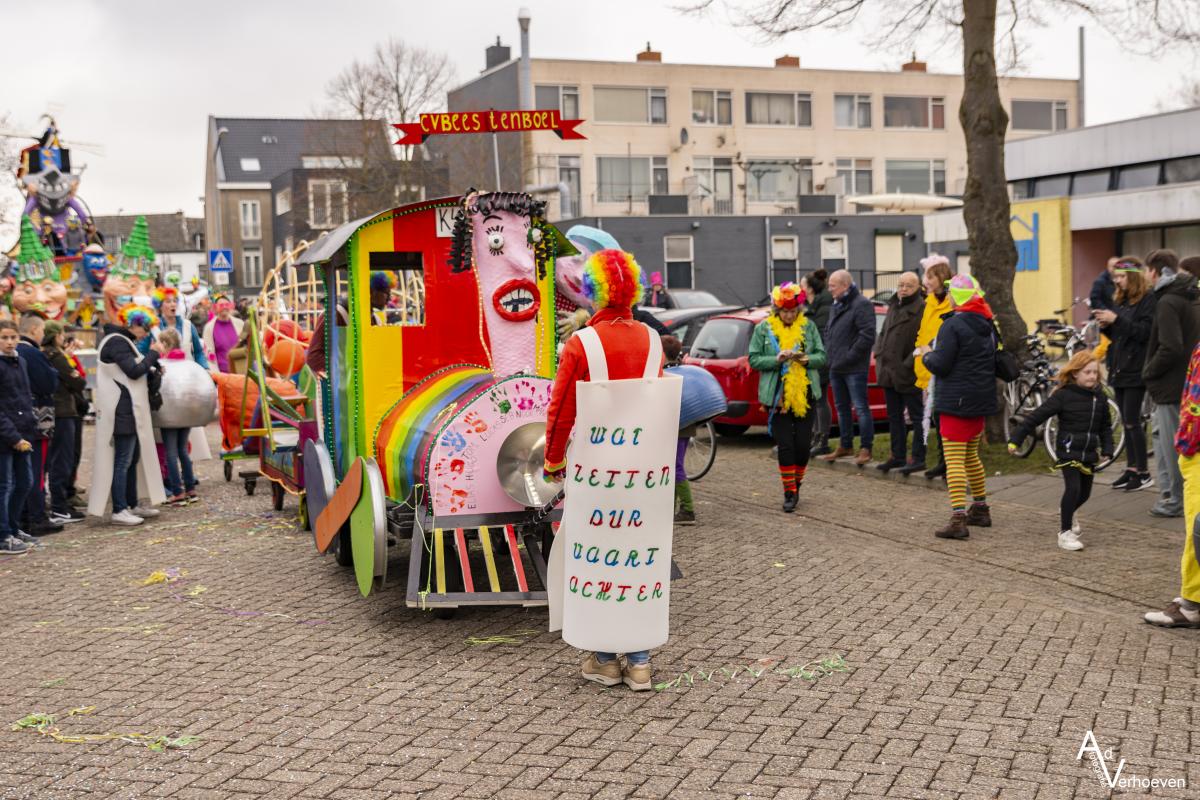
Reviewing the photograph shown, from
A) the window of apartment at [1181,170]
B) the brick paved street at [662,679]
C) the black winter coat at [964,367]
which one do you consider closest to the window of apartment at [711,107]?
the window of apartment at [1181,170]

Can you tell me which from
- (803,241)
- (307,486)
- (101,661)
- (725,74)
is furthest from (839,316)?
(725,74)

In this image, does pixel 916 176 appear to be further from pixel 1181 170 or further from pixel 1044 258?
pixel 1181 170

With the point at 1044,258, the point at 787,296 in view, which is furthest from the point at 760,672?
the point at 1044,258

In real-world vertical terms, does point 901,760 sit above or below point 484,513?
below

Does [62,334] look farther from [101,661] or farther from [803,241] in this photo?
[803,241]

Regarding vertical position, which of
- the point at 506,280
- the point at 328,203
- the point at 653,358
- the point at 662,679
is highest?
the point at 328,203

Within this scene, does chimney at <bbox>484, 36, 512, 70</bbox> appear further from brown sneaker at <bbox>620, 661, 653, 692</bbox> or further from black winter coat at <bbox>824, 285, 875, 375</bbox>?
brown sneaker at <bbox>620, 661, 653, 692</bbox>

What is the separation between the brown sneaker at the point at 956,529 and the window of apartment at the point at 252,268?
2915 inches

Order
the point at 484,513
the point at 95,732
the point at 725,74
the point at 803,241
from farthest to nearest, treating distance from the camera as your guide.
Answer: the point at 725,74, the point at 803,241, the point at 484,513, the point at 95,732

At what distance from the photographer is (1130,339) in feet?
34.6

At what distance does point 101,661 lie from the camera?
6797 millimetres

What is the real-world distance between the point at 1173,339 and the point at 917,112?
50015mm

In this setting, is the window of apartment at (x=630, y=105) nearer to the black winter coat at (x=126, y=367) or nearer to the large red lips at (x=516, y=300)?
the black winter coat at (x=126, y=367)

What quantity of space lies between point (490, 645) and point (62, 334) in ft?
22.1
